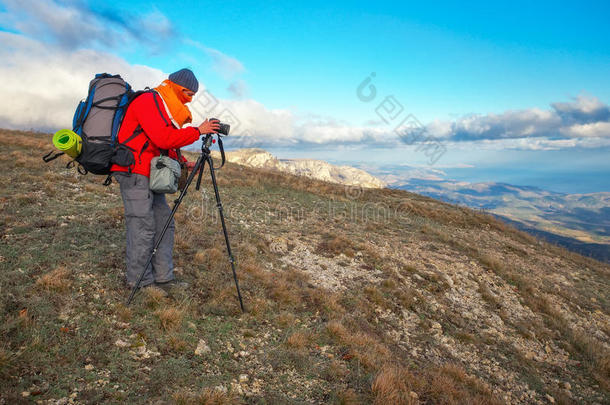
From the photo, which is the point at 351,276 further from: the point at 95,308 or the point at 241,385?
the point at 95,308

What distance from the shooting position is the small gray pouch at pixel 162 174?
14.7ft

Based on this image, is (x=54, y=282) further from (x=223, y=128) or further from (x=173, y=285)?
(x=223, y=128)

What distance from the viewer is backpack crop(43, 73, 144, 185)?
4152 mm

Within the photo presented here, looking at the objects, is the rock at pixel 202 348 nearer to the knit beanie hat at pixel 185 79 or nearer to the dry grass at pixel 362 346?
the dry grass at pixel 362 346

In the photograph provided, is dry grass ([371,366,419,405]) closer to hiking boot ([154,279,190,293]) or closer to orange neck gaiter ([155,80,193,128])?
hiking boot ([154,279,190,293])

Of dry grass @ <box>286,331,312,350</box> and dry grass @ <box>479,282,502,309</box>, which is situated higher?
dry grass @ <box>286,331,312,350</box>

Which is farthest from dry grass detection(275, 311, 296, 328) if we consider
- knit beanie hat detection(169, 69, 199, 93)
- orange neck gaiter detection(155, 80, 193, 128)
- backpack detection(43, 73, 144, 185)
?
knit beanie hat detection(169, 69, 199, 93)

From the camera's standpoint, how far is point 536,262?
14430 millimetres

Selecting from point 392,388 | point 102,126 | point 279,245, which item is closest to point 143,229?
point 102,126

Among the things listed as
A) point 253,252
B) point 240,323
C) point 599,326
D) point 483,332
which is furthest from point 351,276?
point 599,326

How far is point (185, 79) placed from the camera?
453cm

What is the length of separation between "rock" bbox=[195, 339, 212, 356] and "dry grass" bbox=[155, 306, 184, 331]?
43cm

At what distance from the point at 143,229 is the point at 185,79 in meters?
2.38

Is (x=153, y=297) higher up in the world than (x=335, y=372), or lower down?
higher up
